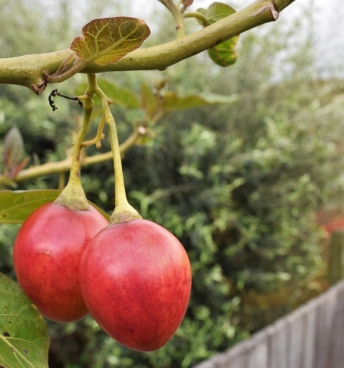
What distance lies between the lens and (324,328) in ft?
6.44

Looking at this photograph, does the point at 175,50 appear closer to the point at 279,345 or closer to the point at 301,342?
the point at 279,345

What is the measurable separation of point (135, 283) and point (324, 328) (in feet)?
6.22

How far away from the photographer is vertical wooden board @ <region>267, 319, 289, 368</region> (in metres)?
1.56

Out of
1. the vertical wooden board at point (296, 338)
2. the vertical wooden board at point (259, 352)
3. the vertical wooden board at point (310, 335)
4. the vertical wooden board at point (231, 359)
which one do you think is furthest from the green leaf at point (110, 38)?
the vertical wooden board at point (310, 335)

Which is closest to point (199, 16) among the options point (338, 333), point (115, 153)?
point (115, 153)

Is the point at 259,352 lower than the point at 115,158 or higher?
lower

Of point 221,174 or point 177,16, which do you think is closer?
point 177,16

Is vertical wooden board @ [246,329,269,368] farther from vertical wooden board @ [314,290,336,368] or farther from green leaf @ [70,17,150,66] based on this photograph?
green leaf @ [70,17,150,66]

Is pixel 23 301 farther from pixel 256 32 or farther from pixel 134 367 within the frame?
pixel 256 32

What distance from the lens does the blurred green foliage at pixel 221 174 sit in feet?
6.04

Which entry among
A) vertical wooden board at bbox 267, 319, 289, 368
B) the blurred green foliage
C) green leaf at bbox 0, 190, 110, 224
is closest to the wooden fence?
vertical wooden board at bbox 267, 319, 289, 368

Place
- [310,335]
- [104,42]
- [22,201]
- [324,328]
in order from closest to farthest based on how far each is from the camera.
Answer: [104,42] < [22,201] < [310,335] < [324,328]

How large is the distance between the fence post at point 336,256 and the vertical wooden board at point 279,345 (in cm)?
93

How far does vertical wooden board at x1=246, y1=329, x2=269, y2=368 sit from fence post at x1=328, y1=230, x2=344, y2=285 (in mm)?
1093
